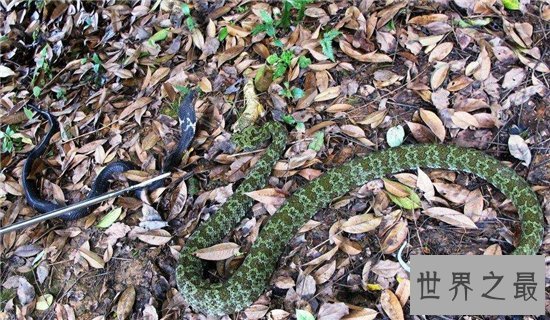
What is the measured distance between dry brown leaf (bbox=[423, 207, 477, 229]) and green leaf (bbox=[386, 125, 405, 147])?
0.94 meters

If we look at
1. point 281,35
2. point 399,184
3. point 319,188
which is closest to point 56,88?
point 281,35

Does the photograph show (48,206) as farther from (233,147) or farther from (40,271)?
(233,147)

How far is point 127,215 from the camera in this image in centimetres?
622

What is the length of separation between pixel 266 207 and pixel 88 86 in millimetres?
3508

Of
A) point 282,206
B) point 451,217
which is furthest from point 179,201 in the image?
point 451,217

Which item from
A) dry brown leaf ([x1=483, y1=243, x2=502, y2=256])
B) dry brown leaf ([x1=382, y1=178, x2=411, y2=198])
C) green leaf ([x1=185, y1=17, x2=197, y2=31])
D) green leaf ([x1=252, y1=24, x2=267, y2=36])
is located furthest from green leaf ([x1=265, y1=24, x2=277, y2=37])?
dry brown leaf ([x1=483, y1=243, x2=502, y2=256])

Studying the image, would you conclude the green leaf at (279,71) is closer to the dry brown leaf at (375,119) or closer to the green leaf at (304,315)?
the dry brown leaf at (375,119)

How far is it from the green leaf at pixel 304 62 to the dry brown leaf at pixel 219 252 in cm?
245

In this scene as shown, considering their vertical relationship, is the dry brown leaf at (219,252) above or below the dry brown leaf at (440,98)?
below

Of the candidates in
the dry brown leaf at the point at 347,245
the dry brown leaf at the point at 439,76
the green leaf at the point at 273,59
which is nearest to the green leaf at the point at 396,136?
the dry brown leaf at the point at 439,76

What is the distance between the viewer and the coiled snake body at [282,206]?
17.4 ft

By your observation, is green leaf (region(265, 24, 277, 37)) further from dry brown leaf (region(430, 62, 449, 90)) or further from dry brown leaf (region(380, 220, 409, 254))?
dry brown leaf (region(380, 220, 409, 254))

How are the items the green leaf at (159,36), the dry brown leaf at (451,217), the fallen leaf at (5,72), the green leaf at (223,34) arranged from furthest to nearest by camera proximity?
the fallen leaf at (5,72) → the green leaf at (159,36) → the green leaf at (223,34) → the dry brown leaf at (451,217)

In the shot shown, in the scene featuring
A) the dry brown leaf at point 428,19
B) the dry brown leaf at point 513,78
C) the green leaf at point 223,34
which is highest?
the dry brown leaf at point 428,19
